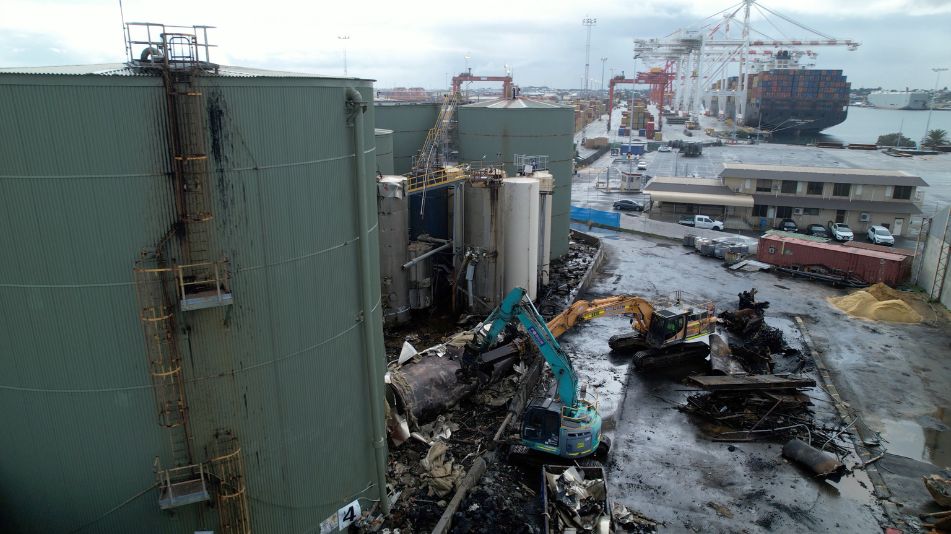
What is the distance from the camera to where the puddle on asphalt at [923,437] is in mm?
21234

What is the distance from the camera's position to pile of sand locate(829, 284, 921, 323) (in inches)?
1312

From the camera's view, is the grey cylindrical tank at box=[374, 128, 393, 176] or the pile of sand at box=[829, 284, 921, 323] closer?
the grey cylindrical tank at box=[374, 128, 393, 176]

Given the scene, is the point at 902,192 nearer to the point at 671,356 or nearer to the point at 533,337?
the point at 671,356

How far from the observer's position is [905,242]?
50.5 meters

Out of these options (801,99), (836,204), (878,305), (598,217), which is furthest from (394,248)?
(801,99)

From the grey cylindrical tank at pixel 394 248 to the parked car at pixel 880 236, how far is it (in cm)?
3931

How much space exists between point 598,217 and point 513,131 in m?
19.7

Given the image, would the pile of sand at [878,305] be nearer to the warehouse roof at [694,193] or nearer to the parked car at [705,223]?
the parked car at [705,223]

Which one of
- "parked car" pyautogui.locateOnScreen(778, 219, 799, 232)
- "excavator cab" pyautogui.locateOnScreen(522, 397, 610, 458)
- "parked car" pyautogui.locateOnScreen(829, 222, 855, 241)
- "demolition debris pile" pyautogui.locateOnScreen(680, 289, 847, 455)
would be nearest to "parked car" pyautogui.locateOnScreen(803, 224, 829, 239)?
"parked car" pyautogui.locateOnScreen(829, 222, 855, 241)

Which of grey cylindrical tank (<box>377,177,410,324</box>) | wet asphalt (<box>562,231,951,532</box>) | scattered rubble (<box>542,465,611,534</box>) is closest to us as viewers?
scattered rubble (<box>542,465,611,534</box>)

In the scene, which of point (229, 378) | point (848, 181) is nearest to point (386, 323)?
point (229, 378)

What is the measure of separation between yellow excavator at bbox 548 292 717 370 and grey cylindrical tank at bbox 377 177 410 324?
7.48 metres

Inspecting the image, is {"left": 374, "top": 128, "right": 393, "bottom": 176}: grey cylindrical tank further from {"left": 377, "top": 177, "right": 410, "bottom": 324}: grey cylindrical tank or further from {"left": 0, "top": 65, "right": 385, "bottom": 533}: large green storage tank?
{"left": 0, "top": 65, "right": 385, "bottom": 533}: large green storage tank

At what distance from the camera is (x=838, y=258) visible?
130ft
